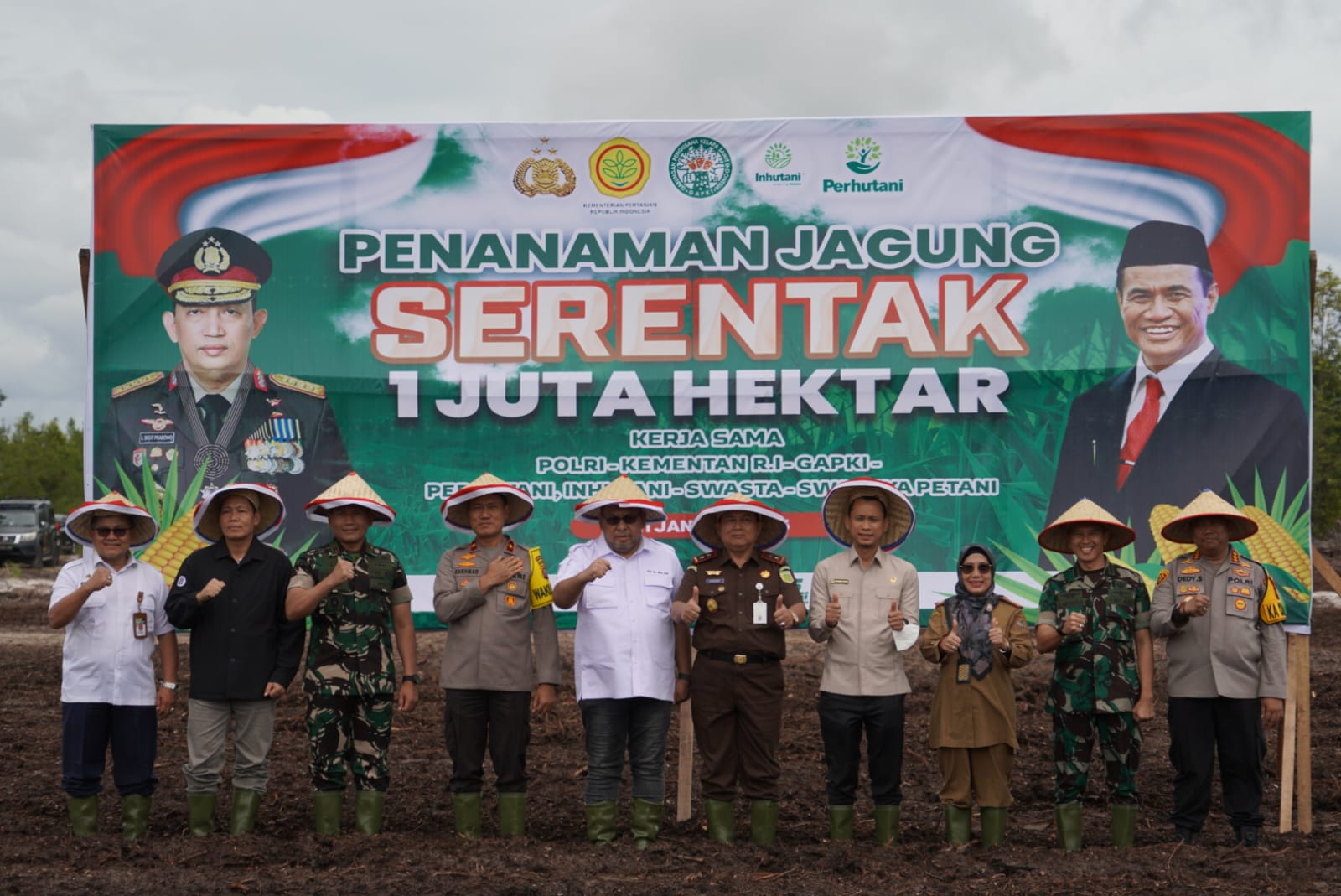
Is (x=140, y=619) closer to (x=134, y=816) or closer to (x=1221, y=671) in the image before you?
(x=134, y=816)

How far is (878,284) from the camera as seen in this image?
23.1 feet

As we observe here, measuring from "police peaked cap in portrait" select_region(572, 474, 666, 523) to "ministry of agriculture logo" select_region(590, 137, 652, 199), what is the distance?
1.63 m

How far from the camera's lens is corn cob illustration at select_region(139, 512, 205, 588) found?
700 centimetres

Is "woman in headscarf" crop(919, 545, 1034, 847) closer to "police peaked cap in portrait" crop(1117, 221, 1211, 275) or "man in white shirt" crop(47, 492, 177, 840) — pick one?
"police peaked cap in portrait" crop(1117, 221, 1211, 275)

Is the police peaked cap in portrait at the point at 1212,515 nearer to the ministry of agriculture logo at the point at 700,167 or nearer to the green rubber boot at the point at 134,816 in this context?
the ministry of agriculture logo at the point at 700,167

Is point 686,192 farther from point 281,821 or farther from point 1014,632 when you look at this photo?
point 281,821

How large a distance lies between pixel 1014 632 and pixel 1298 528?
190cm

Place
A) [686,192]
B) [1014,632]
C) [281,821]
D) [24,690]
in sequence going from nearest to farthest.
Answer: [1014,632] < [281,821] < [686,192] < [24,690]

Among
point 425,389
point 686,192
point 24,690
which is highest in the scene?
point 686,192

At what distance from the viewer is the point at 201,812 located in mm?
6090

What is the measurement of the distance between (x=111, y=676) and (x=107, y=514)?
2.35ft

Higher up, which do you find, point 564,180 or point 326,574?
→ point 564,180

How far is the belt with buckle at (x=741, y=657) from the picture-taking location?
19.5ft

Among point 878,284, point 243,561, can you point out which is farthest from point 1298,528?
point 243,561
